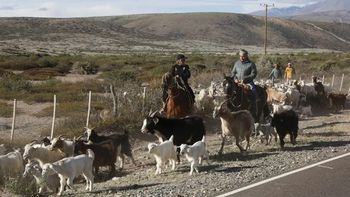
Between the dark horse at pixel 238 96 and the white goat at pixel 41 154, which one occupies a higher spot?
the dark horse at pixel 238 96

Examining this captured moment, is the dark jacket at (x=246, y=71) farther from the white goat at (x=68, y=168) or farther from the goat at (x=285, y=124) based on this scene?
the white goat at (x=68, y=168)

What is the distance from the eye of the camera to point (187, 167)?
1231cm

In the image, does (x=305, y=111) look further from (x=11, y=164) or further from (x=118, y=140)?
(x=11, y=164)

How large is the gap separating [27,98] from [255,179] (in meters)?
20.3

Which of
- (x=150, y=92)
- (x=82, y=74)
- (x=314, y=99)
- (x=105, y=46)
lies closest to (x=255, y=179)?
(x=150, y=92)

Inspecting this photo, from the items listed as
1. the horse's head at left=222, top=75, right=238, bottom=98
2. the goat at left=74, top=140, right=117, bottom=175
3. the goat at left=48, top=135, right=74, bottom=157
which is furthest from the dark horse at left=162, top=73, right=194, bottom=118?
the goat at left=48, top=135, right=74, bottom=157

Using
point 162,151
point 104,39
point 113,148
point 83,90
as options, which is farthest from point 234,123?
point 104,39

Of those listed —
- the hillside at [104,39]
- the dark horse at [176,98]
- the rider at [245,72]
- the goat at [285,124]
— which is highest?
the rider at [245,72]

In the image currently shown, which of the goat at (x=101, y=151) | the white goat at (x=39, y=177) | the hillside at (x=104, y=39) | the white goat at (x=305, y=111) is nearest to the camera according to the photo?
the white goat at (x=39, y=177)

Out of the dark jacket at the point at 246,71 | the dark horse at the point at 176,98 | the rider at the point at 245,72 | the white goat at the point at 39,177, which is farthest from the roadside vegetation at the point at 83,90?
the white goat at the point at 39,177

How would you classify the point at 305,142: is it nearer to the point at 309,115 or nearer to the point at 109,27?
the point at 309,115

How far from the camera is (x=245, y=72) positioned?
1546cm

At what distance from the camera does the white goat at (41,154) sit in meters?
12.1

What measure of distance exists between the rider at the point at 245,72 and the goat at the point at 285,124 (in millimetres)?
1339
